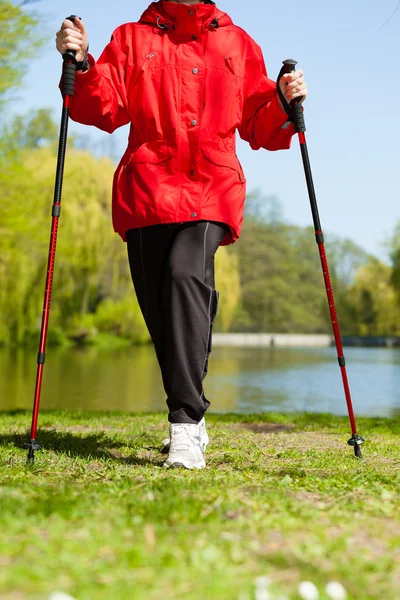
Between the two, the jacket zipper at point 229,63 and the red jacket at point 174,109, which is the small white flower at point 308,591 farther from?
the jacket zipper at point 229,63

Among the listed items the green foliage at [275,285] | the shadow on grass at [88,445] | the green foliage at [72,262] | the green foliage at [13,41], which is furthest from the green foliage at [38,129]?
the green foliage at [275,285]

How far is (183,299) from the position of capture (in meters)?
3.86

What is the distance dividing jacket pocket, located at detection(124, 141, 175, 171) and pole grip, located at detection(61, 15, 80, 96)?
551mm

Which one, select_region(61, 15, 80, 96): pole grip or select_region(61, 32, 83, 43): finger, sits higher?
select_region(61, 32, 83, 43): finger

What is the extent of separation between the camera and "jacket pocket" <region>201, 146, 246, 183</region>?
159 inches

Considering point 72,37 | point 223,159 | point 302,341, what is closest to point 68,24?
point 72,37

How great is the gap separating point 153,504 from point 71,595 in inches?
30.0

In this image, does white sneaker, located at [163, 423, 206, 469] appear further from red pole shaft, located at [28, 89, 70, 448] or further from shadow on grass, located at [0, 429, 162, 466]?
red pole shaft, located at [28, 89, 70, 448]

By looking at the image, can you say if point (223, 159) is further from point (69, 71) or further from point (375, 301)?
point (375, 301)

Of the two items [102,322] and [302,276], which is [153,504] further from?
[302,276]

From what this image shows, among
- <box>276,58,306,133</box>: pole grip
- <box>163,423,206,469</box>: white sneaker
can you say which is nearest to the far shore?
<box>276,58,306,133</box>: pole grip

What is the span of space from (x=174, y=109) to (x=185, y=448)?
1818 mm

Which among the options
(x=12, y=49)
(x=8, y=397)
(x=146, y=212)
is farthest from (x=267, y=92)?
(x=8, y=397)

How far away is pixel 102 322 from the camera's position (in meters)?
29.6
